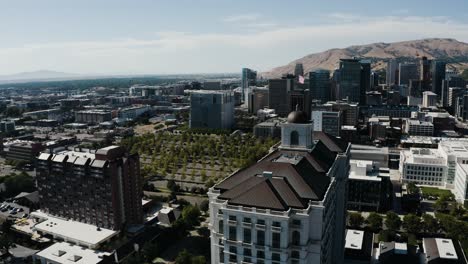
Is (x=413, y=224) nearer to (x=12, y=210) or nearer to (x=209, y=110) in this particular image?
(x=12, y=210)

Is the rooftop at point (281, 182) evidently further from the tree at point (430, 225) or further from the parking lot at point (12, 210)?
the parking lot at point (12, 210)

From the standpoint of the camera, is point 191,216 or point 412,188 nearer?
point 191,216

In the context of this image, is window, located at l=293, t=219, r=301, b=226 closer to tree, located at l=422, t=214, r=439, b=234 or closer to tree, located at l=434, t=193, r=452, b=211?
tree, located at l=422, t=214, r=439, b=234

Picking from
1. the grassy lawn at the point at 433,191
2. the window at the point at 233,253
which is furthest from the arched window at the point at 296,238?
the grassy lawn at the point at 433,191

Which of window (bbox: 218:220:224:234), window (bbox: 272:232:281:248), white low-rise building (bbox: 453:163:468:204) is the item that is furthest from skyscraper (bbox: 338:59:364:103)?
window (bbox: 272:232:281:248)

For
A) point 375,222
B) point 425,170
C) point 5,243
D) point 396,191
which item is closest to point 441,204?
point 396,191

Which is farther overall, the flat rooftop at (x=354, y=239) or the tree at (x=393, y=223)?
the tree at (x=393, y=223)

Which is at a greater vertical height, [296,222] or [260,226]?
[296,222]
